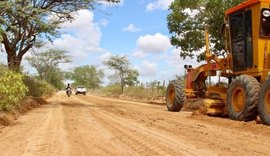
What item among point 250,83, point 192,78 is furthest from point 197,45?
point 250,83

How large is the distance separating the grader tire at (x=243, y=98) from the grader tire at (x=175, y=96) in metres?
4.23

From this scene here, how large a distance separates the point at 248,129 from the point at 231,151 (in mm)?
3431

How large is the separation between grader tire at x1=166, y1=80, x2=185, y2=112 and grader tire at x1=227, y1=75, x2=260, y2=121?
13.9 feet

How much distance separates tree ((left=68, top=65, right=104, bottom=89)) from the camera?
13662 cm

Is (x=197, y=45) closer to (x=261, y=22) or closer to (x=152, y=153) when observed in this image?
(x=261, y=22)

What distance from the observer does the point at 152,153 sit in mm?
7438

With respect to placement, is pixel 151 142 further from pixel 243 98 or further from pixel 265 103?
pixel 243 98

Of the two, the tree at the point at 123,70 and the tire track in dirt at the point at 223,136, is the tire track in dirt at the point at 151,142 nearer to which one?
the tire track in dirt at the point at 223,136

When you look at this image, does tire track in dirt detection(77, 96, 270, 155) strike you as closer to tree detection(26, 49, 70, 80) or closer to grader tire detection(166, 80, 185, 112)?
grader tire detection(166, 80, 185, 112)

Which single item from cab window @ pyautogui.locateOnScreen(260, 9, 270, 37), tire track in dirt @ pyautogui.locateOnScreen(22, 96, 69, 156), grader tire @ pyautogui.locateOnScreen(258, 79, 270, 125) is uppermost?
cab window @ pyautogui.locateOnScreen(260, 9, 270, 37)

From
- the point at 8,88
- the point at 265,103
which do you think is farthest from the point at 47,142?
the point at 265,103

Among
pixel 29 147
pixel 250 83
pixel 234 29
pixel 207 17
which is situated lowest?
pixel 29 147

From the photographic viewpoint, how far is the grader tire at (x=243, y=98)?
1218 cm

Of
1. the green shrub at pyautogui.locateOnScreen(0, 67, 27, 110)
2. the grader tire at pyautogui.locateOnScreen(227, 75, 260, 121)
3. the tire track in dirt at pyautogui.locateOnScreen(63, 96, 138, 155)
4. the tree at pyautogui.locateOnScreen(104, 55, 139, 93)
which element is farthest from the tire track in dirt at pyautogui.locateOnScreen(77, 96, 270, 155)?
the tree at pyautogui.locateOnScreen(104, 55, 139, 93)
